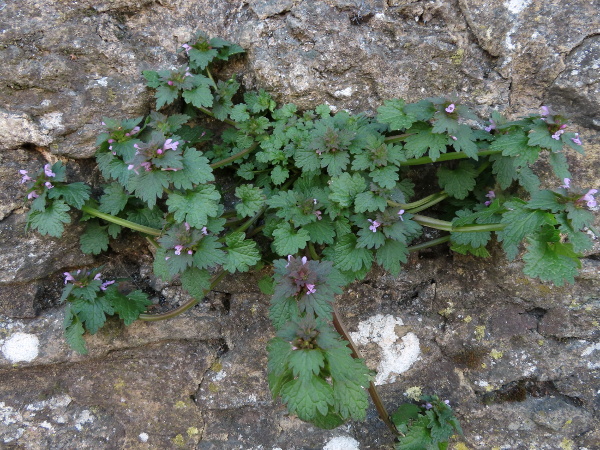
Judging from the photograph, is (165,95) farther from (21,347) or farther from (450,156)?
(21,347)

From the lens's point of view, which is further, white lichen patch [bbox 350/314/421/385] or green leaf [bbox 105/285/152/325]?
white lichen patch [bbox 350/314/421/385]

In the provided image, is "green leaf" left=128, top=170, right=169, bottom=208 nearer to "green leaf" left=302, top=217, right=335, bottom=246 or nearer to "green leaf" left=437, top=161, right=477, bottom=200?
"green leaf" left=302, top=217, right=335, bottom=246

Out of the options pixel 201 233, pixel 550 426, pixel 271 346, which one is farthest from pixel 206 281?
pixel 550 426

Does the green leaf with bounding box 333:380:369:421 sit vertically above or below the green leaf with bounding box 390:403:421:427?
above

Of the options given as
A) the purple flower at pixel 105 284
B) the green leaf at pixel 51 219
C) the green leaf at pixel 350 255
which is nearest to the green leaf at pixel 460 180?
the green leaf at pixel 350 255

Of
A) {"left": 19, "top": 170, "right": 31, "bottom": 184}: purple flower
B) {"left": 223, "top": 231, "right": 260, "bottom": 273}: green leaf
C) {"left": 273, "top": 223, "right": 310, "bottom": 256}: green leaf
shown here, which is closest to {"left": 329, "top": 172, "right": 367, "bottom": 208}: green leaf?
{"left": 273, "top": 223, "right": 310, "bottom": 256}: green leaf

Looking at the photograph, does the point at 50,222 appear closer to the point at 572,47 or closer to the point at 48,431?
the point at 48,431
